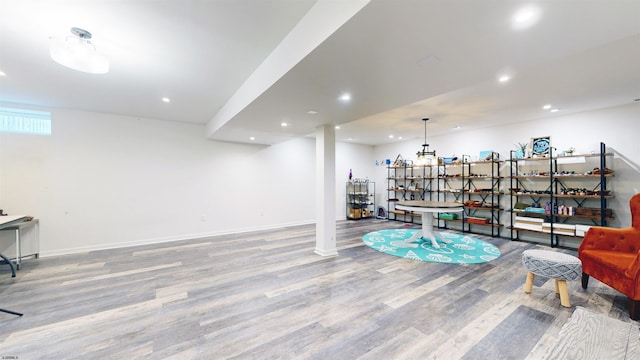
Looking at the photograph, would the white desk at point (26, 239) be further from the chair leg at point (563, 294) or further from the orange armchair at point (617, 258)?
the orange armchair at point (617, 258)

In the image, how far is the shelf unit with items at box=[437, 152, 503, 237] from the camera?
5.87 m

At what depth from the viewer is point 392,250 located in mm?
4535

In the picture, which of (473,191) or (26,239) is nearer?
(26,239)

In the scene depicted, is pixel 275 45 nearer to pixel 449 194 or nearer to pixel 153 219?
pixel 153 219

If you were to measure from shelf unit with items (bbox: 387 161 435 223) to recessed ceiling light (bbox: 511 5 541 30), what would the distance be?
18.3 ft

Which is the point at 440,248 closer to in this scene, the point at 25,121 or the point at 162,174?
the point at 162,174

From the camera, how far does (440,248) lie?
465cm

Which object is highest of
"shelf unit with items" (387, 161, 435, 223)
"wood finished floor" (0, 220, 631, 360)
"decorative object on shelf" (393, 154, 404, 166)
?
"decorative object on shelf" (393, 154, 404, 166)

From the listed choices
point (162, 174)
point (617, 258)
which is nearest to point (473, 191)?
point (617, 258)

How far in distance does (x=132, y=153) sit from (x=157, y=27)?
399cm

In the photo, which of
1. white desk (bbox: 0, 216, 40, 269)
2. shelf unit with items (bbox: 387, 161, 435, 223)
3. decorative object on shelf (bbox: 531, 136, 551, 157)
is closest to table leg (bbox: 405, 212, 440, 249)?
shelf unit with items (bbox: 387, 161, 435, 223)

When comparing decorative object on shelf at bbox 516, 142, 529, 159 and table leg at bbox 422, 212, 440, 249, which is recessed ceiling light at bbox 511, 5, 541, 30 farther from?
decorative object on shelf at bbox 516, 142, 529, 159

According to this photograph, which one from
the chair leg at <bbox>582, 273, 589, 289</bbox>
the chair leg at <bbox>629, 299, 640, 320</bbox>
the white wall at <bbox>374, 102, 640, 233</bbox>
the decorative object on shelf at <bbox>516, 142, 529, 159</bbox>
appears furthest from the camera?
the decorative object on shelf at <bbox>516, 142, 529, 159</bbox>

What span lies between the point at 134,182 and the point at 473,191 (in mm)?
8153
